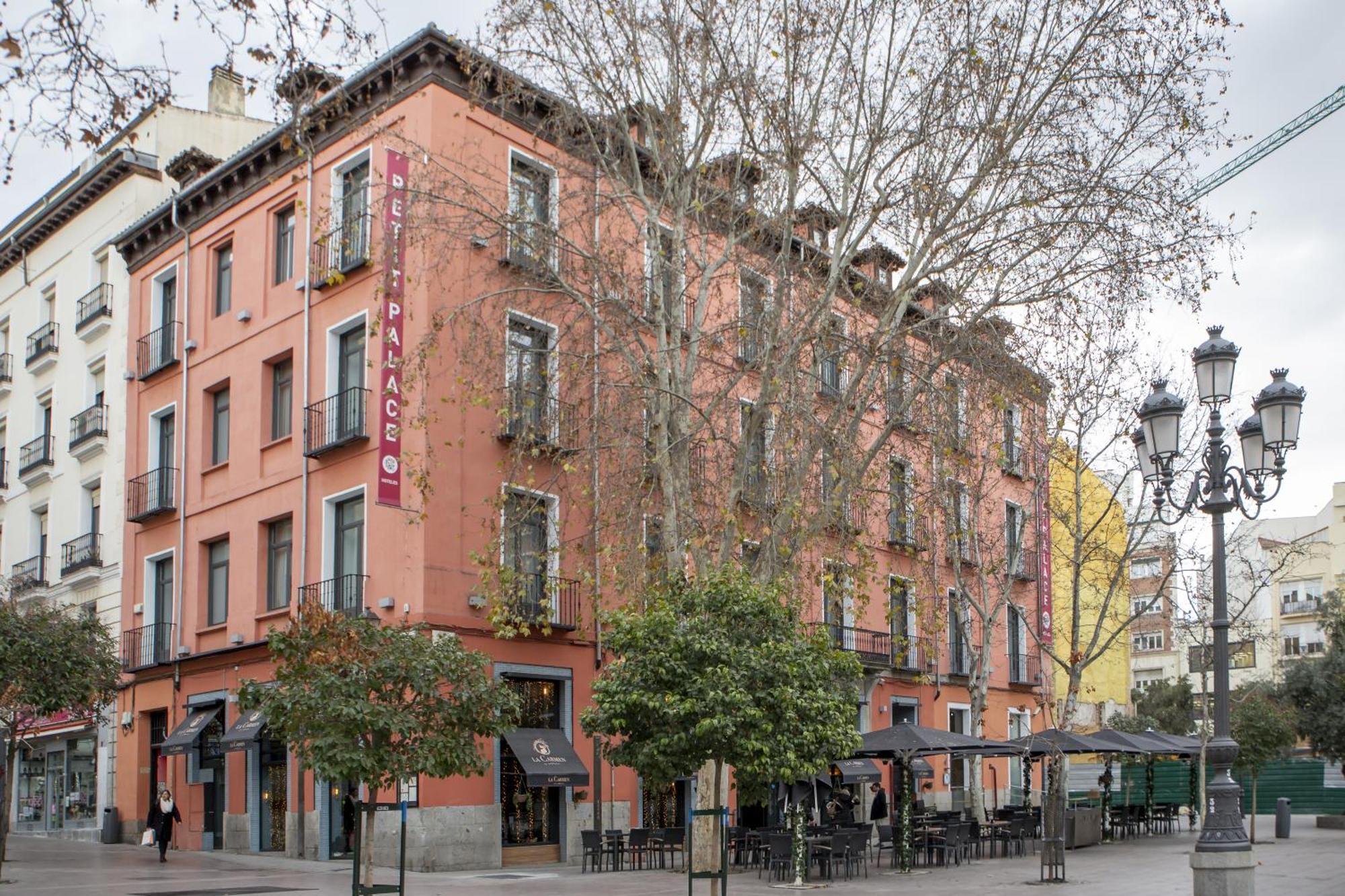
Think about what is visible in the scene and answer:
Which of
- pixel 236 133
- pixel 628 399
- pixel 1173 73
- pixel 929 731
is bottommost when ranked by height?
pixel 929 731

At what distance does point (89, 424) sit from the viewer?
3425 cm

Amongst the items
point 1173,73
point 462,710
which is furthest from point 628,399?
point 1173,73

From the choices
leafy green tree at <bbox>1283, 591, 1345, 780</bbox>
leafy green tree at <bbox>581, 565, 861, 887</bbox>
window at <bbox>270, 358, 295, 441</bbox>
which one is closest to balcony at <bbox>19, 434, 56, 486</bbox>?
window at <bbox>270, 358, 295, 441</bbox>

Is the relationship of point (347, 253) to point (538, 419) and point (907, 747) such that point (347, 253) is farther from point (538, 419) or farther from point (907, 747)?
point (907, 747)

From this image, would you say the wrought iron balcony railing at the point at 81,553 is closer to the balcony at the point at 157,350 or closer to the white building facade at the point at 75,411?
the white building facade at the point at 75,411

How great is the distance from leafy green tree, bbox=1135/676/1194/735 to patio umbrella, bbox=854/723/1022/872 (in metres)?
34.9

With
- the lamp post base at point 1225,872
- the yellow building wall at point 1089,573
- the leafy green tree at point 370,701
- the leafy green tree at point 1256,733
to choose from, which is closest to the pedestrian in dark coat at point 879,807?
the yellow building wall at point 1089,573

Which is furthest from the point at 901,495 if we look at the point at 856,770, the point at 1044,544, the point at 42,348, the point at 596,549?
the point at 42,348

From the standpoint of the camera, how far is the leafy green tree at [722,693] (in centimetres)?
1477

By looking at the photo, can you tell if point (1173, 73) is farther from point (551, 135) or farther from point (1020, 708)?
point (1020, 708)

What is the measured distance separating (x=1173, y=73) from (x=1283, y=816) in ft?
73.0

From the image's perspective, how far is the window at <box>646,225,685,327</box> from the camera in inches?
821

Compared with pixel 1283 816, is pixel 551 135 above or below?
above

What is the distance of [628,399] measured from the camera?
21.6m
